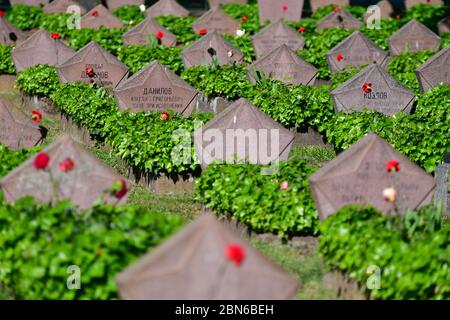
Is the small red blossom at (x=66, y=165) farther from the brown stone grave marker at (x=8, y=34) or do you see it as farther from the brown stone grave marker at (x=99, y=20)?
the brown stone grave marker at (x=99, y=20)

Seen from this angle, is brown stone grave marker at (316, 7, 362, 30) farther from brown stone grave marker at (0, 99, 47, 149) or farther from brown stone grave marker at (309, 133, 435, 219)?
brown stone grave marker at (309, 133, 435, 219)

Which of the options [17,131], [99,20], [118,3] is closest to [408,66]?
[99,20]

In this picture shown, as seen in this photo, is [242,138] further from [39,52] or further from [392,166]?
[39,52]

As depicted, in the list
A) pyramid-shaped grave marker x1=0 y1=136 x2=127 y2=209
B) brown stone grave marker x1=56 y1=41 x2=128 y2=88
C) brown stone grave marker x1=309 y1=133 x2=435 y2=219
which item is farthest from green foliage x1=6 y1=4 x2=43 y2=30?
brown stone grave marker x1=309 y1=133 x2=435 y2=219

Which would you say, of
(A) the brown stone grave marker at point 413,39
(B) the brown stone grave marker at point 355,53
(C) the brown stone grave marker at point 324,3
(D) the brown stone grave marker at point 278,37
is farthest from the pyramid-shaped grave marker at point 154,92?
(C) the brown stone grave marker at point 324,3

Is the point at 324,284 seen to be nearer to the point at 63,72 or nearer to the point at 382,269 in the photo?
the point at 382,269

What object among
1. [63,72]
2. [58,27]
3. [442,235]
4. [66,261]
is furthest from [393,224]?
[58,27]
